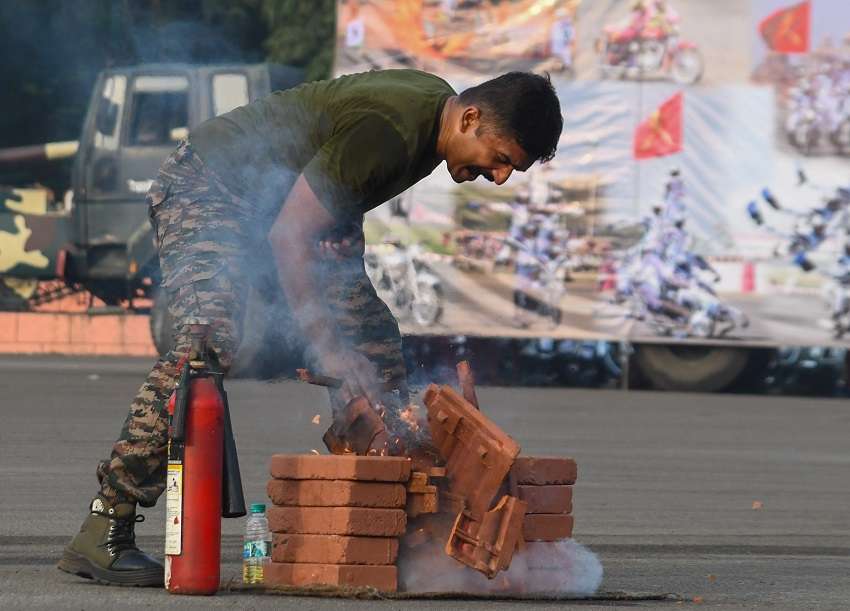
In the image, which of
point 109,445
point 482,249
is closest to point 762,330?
point 482,249

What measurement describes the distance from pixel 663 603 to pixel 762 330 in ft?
37.1

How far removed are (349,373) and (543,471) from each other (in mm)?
758

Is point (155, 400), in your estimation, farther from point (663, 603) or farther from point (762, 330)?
point (762, 330)

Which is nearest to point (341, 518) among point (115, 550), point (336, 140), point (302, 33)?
point (115, 550)

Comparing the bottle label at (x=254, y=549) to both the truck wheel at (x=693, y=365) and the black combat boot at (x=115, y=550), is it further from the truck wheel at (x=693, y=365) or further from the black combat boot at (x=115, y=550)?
the truck wheel at (x=693, y=365)

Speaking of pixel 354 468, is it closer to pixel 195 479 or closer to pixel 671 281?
pixel 195 479

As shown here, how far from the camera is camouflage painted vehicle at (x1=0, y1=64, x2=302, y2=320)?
17.9 m

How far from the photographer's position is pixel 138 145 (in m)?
18.2

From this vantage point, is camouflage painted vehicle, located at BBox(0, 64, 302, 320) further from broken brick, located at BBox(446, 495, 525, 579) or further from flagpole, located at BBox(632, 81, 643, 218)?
broken brick, located at BBox(446, 495, 525, 579)

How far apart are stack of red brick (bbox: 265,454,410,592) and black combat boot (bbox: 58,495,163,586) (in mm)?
393

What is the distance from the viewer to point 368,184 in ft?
17.4

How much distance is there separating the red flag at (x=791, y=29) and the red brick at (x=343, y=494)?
11.9 m

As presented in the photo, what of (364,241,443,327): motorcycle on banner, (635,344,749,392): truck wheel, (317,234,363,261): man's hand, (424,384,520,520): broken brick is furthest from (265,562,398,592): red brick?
(635,344,749,392): truck wheel

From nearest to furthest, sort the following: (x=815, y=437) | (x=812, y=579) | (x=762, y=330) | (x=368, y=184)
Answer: (x=368, y=184)
(x=812, y=579)
(x=815, y=437)
(x=762, y=330)
